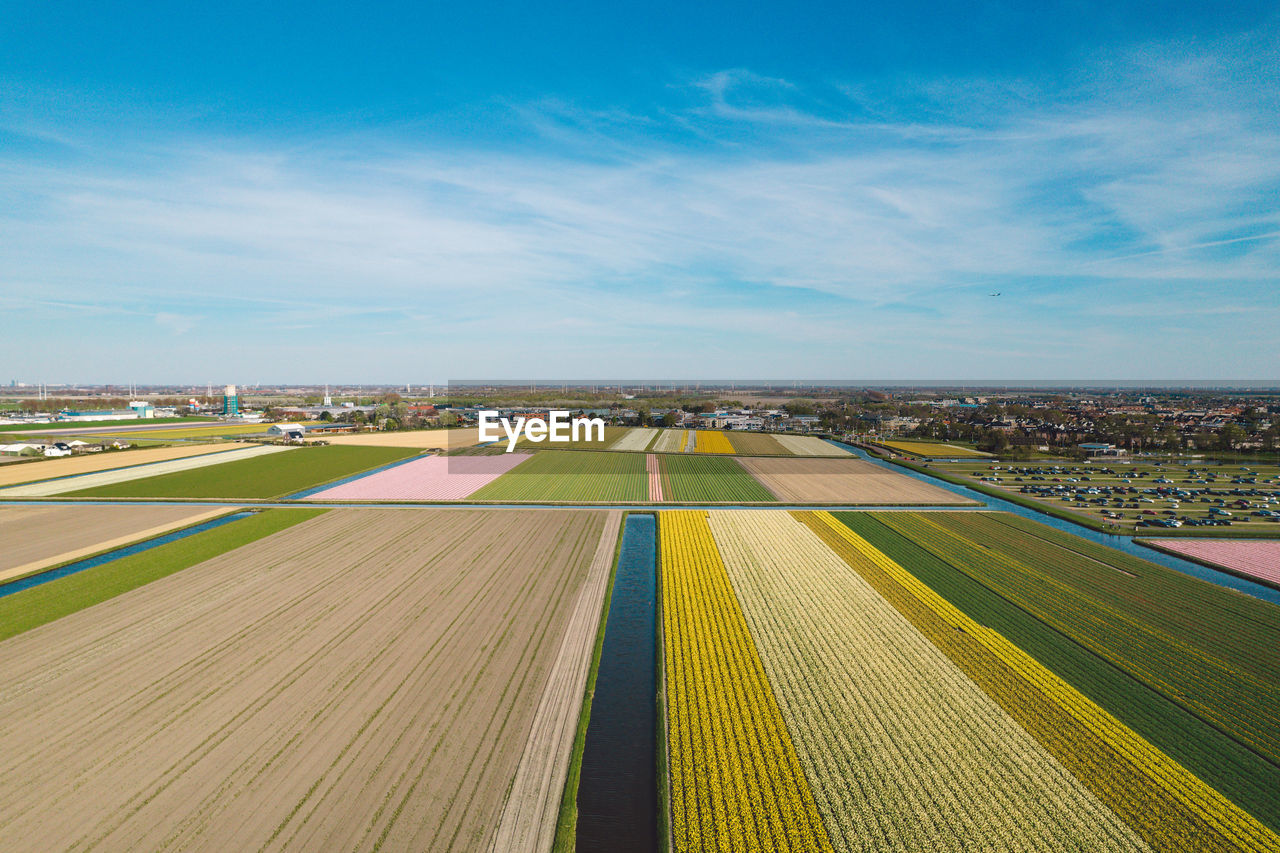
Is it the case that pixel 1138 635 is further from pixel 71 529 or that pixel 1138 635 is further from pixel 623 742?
pixel 71 529

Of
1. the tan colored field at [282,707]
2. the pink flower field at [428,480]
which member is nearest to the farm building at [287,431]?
the pink flower field at [428,480]

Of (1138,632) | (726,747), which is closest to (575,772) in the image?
(726,747)

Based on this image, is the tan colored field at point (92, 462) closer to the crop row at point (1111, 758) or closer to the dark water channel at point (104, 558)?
the dark water channel at point (104, 558)

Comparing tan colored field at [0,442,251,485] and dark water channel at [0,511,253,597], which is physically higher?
tan colored field at [0,442,251,485]

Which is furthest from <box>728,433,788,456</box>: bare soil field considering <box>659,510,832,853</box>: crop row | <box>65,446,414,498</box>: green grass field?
<box>659,510,832,853</box>: crop row

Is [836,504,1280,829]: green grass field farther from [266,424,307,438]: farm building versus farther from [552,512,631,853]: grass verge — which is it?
[266,424,307,438]: farm building
